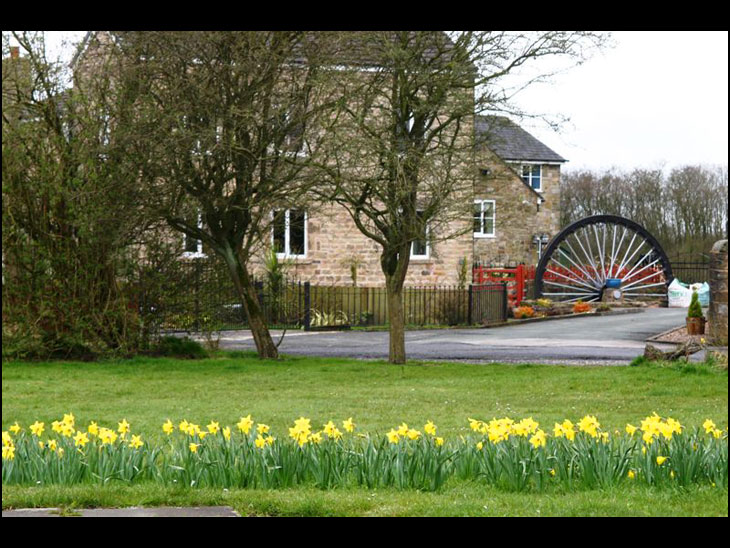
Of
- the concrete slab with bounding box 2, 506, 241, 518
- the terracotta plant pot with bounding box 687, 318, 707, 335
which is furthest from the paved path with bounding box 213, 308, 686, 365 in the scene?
the concrete slab with bounding box 2, 506, 241, 518

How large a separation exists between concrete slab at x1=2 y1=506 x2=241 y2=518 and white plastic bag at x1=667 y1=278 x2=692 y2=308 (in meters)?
36.0

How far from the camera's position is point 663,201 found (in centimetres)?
4559

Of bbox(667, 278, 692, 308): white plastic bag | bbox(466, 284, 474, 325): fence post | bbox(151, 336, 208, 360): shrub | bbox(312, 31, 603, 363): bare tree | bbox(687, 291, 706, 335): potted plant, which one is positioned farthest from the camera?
bbox(667, 278, 692, 308): white plastic bag

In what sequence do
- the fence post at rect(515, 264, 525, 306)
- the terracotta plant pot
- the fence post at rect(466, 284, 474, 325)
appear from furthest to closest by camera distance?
the fence post at rect(515, 264, 525, 306) → the fence post at rect(466, 284, 474, 325) → the terracotta plant pot

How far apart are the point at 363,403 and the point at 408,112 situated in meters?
6.30

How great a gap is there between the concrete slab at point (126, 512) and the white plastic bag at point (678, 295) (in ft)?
118

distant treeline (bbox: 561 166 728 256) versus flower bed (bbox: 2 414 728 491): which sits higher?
distant treeline (bbox: 561 166 728 256)

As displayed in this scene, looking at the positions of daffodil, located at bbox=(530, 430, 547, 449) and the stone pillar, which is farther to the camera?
the stone pillar

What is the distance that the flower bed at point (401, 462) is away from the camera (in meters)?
5.65

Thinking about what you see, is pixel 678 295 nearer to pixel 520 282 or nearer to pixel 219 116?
pixel 520 282

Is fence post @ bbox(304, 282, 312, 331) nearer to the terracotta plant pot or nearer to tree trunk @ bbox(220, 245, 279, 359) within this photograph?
tree trunk @ bbox(220, 245, 279, 359)

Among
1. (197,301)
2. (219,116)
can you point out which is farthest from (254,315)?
(219,116)

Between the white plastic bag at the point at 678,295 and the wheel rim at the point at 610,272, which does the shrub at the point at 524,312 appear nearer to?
the wheel rim at the point at 610,272

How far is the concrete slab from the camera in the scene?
485 cm
